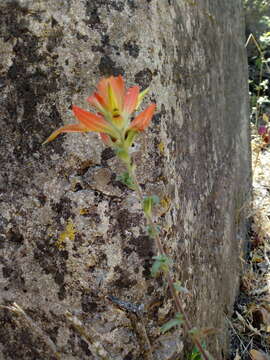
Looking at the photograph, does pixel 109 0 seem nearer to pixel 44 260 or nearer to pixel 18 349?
pixel 44 260

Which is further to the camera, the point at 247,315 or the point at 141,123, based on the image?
the point at 247,315

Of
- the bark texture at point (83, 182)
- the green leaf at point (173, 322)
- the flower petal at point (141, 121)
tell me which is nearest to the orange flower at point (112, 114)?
the flower petal at point (141, 121)

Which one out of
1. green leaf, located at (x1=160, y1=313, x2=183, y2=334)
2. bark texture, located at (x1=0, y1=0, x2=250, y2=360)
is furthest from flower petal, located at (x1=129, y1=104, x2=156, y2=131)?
bark texture, located at (x1=0, y1=0, x2=250, y2=360)

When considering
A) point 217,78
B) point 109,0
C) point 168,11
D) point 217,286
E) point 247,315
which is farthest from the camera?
point 247,315

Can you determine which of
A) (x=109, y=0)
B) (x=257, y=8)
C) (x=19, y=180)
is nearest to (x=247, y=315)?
(x=19, y=180)

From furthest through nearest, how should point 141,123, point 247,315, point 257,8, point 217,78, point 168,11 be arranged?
point 257,8 < point 247,315 < point 217,78 < point 168,11 < point 141,123

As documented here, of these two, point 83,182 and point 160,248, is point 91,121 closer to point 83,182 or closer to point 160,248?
point 160,248

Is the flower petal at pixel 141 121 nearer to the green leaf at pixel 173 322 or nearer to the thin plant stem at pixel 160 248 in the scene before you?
the thin plant stem at pixel 160 248

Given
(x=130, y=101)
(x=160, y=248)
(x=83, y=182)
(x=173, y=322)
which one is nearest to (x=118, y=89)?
(x=130, y=101)
